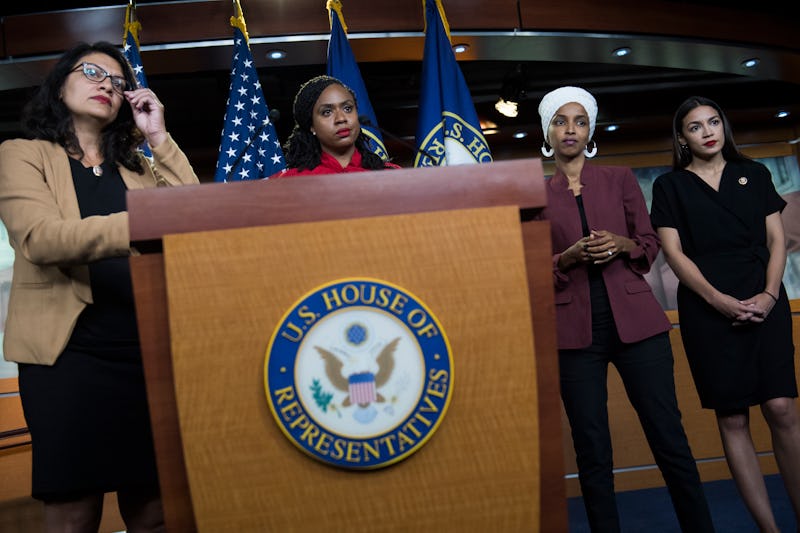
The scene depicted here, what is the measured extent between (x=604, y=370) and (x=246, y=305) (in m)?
1.46

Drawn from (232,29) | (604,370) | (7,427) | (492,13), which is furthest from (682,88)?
(7,427)

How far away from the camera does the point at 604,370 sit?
2266mm

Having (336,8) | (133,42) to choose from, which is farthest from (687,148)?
(133,42)

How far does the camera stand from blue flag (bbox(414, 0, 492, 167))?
349cm

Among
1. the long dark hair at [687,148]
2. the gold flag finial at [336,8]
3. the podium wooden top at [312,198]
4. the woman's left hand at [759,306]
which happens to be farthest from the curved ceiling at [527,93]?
the podium wooden top at [312,198]

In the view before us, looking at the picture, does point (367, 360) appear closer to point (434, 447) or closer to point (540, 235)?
point (434, 447)

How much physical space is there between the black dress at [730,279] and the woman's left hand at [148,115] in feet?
5.71

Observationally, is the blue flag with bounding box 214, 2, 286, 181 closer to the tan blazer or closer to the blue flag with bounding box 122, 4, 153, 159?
the blue flag with bounding box 122, 4, 153, 159

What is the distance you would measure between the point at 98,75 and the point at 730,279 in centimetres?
204

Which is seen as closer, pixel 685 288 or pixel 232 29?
pixel 685 288

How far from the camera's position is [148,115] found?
1.76 metres

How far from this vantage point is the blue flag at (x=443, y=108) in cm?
349

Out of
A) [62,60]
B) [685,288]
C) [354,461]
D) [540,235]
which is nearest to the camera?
[354,461]

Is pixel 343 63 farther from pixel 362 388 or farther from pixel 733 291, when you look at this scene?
pixel 362 388
